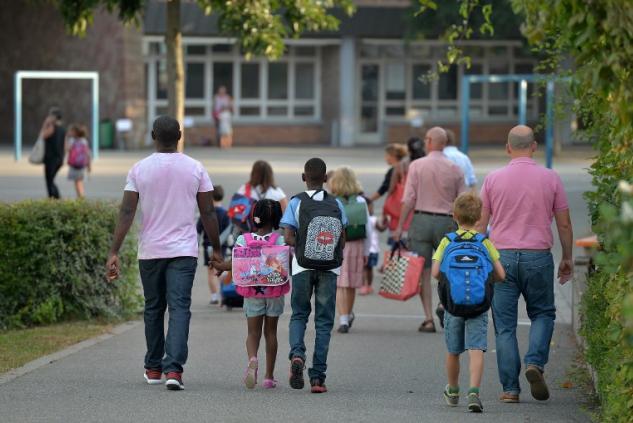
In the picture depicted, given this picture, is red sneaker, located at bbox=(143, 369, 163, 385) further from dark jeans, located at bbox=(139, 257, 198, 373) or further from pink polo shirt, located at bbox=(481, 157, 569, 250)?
pink polo shirt, located at bbox=(481, 157, 569, 250)

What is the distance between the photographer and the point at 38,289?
11117 mm

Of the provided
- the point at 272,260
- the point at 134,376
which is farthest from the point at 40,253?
the point at 272,260

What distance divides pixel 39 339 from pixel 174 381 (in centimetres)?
256

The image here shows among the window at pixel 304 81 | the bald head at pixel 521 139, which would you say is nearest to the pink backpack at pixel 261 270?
the bald head at pixel 521 139

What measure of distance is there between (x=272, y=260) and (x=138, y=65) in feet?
112

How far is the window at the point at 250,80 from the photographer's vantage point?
1834 inches

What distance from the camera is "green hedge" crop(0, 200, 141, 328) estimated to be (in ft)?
35.7

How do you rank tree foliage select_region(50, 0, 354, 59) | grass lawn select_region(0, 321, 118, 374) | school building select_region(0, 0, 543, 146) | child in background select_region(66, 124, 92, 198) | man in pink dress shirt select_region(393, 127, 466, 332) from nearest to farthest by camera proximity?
grass lawn select_region(0, 321, 118, 374) < man in pink dress shirt select_region(393, 127, 466, 332) < tree foliage select_region(50, 0, 354, 59) < child in background select_region(66, 124, 92, 198) < school building select_region(0, 0, 543, 146)

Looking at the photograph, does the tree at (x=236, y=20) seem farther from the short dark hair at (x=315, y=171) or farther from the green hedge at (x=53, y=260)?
the short dark hair at (x=315, y=171)

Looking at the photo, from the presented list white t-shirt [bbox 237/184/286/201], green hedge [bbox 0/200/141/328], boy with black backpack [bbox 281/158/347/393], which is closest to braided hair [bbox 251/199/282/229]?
boy with black backpack [bbox 281/158/347/393]

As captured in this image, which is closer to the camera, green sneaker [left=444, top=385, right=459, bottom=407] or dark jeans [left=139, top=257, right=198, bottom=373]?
green sneaker [left=444, top=385, right=459, bottom=407]

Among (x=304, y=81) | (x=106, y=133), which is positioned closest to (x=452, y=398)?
(x=106, y=133)

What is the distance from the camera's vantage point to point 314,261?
8.36 m

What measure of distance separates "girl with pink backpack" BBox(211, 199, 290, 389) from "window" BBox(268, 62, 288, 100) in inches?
1523
